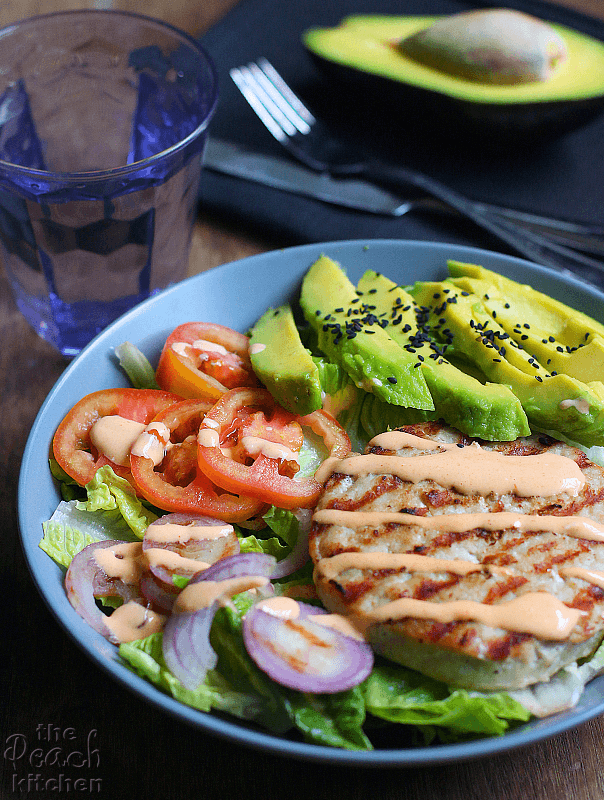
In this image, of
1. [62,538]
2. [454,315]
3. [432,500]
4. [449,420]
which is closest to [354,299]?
[454,315]

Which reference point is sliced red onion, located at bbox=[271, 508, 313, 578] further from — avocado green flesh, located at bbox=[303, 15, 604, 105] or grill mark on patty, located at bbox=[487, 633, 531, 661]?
avocado green flesh, located at bbox=[303, 15, 604, 105]

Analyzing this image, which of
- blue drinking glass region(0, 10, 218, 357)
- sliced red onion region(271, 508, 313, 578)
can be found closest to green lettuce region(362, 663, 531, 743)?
sliced red onion region(271, 508, 313, 578)

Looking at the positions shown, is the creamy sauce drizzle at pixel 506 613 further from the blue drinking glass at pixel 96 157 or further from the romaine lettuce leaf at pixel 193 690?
the blue drinking glass at pixel 96 157

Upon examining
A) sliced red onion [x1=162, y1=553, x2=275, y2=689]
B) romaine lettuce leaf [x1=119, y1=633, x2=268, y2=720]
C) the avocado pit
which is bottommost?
romaine lettuce leaf [x1=119, y1=633, x2=268, y2=720]

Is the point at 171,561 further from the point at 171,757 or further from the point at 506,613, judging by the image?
the point at 506,613

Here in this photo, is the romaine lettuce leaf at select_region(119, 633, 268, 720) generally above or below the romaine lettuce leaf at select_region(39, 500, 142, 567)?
above

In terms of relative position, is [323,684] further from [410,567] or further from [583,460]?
[583,460]
